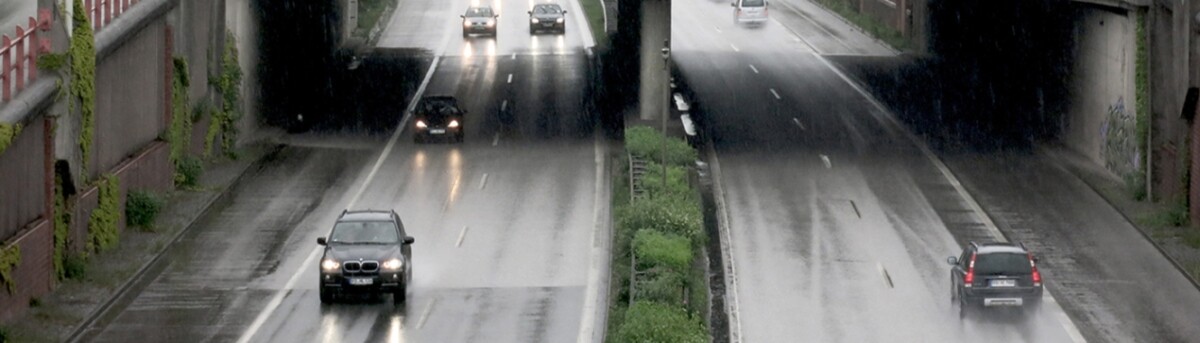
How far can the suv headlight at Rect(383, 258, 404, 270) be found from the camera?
33.1 metres

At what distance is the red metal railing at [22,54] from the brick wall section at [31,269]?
9.07 ft

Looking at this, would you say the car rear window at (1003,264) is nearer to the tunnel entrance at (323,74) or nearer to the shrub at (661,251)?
the shrub at (661,251)

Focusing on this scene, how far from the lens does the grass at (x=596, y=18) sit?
86.5m

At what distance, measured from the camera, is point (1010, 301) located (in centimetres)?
3259

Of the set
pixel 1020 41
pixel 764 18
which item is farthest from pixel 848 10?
pixel 1020 41

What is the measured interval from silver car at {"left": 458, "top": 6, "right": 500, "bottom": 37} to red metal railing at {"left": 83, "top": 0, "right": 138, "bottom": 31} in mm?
45485

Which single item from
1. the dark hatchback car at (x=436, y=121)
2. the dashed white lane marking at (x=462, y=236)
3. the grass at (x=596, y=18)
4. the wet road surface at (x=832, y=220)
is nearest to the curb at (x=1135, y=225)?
the wet road surface at (x=832, y=220)

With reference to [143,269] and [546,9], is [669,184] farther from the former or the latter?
[546,9]

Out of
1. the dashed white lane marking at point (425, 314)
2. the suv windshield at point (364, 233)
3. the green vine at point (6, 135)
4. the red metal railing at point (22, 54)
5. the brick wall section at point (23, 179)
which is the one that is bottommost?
the dashed white lane marking at point (425, 314)

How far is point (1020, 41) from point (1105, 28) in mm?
11607

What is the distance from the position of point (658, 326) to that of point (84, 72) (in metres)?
15.4

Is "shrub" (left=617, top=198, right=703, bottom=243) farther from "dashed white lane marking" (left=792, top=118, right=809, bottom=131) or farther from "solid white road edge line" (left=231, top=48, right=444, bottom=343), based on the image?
"dashed white lane marking" (left=792, top=118, right=809, bottom=131)

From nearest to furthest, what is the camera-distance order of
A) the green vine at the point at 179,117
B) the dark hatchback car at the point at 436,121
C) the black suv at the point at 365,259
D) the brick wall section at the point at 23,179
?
the brick wall section at the point at 23,179, the black suv at the point at 365,259, the green vine at the point at 179,117, the dark hatchback car at the point at 436,121

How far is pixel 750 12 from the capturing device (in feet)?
306
